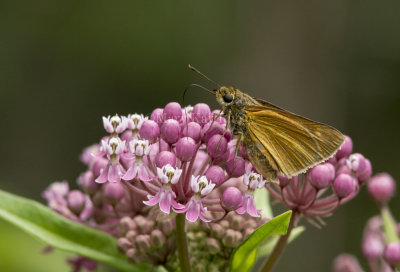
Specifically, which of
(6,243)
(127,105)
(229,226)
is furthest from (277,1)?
(229,226)

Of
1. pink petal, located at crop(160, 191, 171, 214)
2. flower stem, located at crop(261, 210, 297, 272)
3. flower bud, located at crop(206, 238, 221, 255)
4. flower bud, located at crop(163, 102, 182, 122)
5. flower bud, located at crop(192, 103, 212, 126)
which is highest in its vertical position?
flower bud, located at crop(163, 102, 182, 122)

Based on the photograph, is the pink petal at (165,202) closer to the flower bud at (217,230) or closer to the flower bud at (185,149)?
the flower bud at (185,149)

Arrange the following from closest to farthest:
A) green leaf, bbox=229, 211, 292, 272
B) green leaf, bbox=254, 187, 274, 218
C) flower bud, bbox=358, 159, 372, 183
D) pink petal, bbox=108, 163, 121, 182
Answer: green leaf, bbox=229, 211, 292, 272 < pink petal, bbox=108, 163, 121, 182 < flower bud, bbox=358, 159, 372, 183 < green leaf, bbox=254, 187, 274, 218

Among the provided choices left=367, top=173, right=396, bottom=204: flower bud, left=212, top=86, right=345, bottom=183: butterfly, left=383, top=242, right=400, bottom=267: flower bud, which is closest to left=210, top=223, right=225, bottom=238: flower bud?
left=212, top=86, right=345, bottom=183: butterfly

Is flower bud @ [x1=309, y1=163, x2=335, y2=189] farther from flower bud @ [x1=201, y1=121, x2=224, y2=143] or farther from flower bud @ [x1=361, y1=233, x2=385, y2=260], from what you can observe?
flower bud @ [x1=361, y1=233, x2=385, y2=260]

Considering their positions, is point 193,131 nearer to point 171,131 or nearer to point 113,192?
point 171,131

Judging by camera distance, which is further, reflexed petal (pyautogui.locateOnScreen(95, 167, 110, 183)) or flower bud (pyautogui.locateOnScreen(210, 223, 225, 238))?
flower bud (pyautogui.locateOnScreen(210, 223, 225, 238))
